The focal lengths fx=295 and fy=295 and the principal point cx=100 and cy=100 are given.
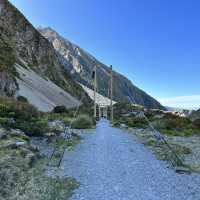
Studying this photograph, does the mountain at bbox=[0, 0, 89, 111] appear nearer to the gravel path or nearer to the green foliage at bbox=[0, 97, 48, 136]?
the green foliage at bbox=[0, 97, 48, 136]

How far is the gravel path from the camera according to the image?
6.97 metres

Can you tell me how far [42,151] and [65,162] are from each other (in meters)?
2.22

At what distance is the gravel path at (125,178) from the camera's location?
6969 millimetres

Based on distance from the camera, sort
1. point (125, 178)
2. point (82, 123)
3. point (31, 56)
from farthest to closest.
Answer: point (31, 56), point (82, 123), point (125, 178)

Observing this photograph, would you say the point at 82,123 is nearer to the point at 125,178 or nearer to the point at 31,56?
the point at 125,178

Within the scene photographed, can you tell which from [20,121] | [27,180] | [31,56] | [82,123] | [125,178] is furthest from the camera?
[31,56]

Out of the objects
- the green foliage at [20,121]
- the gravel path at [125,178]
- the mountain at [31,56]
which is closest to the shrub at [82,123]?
the green foliage at [20,121]

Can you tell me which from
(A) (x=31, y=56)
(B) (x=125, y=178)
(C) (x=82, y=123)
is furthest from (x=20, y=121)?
(A) (x=31, y=56)

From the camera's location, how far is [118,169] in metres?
9.43

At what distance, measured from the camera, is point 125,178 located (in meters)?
8.34

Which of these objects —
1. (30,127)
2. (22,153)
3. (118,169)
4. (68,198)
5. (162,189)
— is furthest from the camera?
(30,127)

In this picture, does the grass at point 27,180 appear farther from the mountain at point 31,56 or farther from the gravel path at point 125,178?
the mountain at point 31,56

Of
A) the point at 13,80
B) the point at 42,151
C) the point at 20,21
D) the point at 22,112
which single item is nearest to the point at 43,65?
the point at 20,21

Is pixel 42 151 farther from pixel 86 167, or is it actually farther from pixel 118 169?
pixel 118 169
